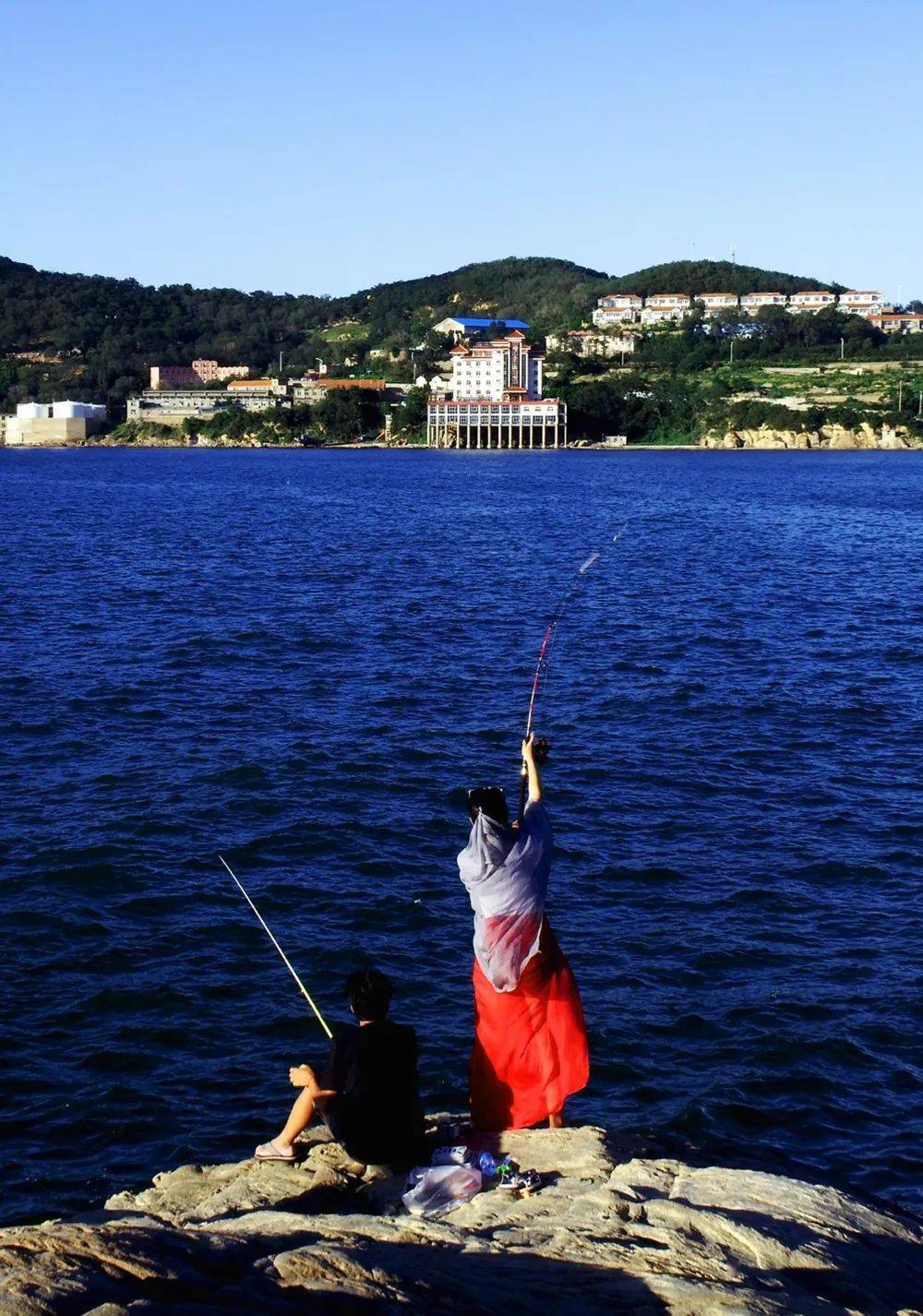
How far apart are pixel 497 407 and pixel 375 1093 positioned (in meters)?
172

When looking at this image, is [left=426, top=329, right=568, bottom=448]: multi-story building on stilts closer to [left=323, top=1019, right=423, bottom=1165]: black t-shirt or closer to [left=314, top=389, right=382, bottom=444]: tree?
[left=314, top=389, right=382, bottom=444]: tree

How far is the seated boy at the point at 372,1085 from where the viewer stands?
7.28m

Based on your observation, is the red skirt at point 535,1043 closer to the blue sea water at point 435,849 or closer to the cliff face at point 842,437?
the blue sea water at point 435,849

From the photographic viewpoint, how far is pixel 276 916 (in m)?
13.6

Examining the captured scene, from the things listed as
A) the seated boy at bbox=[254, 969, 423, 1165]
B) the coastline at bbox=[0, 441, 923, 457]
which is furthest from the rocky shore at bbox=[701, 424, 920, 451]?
the seated boy at bbox=[254, 969, 423, 1165]

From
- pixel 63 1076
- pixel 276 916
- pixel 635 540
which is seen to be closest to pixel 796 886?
pixel 276 916

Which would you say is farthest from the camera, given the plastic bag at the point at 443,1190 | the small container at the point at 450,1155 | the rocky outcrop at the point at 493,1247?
the small container at the point at 450,1155

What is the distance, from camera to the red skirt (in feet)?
26.2

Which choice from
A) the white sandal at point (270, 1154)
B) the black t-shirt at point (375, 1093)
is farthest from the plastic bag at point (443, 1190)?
the white sandal at point (270, 1154)

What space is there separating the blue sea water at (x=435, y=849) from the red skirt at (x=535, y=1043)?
3.15 ft

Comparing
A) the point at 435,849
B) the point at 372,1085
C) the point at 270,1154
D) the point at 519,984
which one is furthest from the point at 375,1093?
the point at 435,849

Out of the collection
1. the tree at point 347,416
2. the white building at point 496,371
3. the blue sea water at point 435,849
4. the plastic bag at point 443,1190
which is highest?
the white building at point 496,371

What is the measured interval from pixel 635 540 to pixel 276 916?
148ft

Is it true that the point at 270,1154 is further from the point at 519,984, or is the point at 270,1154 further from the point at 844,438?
the point at 844,438
